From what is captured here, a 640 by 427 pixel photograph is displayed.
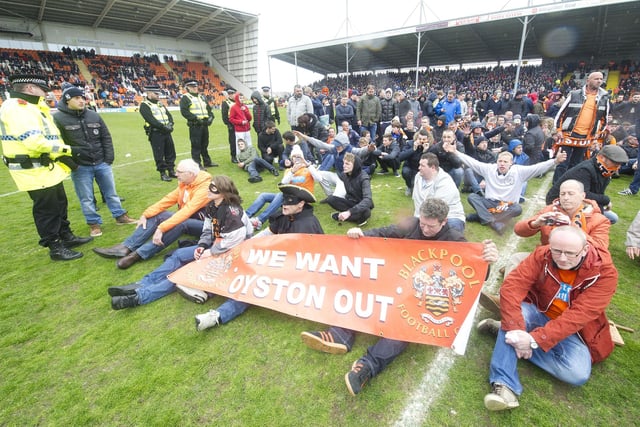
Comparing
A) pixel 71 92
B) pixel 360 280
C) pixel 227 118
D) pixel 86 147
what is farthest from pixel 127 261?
pixel 227 118

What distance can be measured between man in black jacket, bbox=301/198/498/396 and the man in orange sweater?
2.34 m

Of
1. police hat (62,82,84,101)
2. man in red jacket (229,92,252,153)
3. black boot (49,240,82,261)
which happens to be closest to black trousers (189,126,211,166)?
man in red jacket (229,92,252,153)

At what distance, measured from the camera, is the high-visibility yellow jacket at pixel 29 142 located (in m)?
3.85

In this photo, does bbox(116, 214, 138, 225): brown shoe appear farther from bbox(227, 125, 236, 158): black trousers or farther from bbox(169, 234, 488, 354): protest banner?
bbox(227, 125, 236, 158): black trousers

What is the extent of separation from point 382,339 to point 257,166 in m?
7.39

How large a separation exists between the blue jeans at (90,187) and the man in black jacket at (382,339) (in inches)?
185

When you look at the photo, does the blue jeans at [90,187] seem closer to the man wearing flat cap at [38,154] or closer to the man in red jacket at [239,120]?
the man wearing flat cap at [38,154]

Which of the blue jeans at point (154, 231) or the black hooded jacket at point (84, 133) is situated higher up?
the black hooded jacket at point (84, 133)

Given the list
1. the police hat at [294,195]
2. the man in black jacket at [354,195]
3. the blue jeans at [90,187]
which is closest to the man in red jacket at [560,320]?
the police hat at [294,195]

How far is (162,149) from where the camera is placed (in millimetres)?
8125

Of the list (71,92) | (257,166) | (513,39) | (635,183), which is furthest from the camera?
(513,39)

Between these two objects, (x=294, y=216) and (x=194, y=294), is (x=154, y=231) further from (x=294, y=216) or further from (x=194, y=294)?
(x=294, y=216)

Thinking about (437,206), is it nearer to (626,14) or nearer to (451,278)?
(451,278)

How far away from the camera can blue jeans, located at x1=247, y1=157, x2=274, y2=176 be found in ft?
27.8
